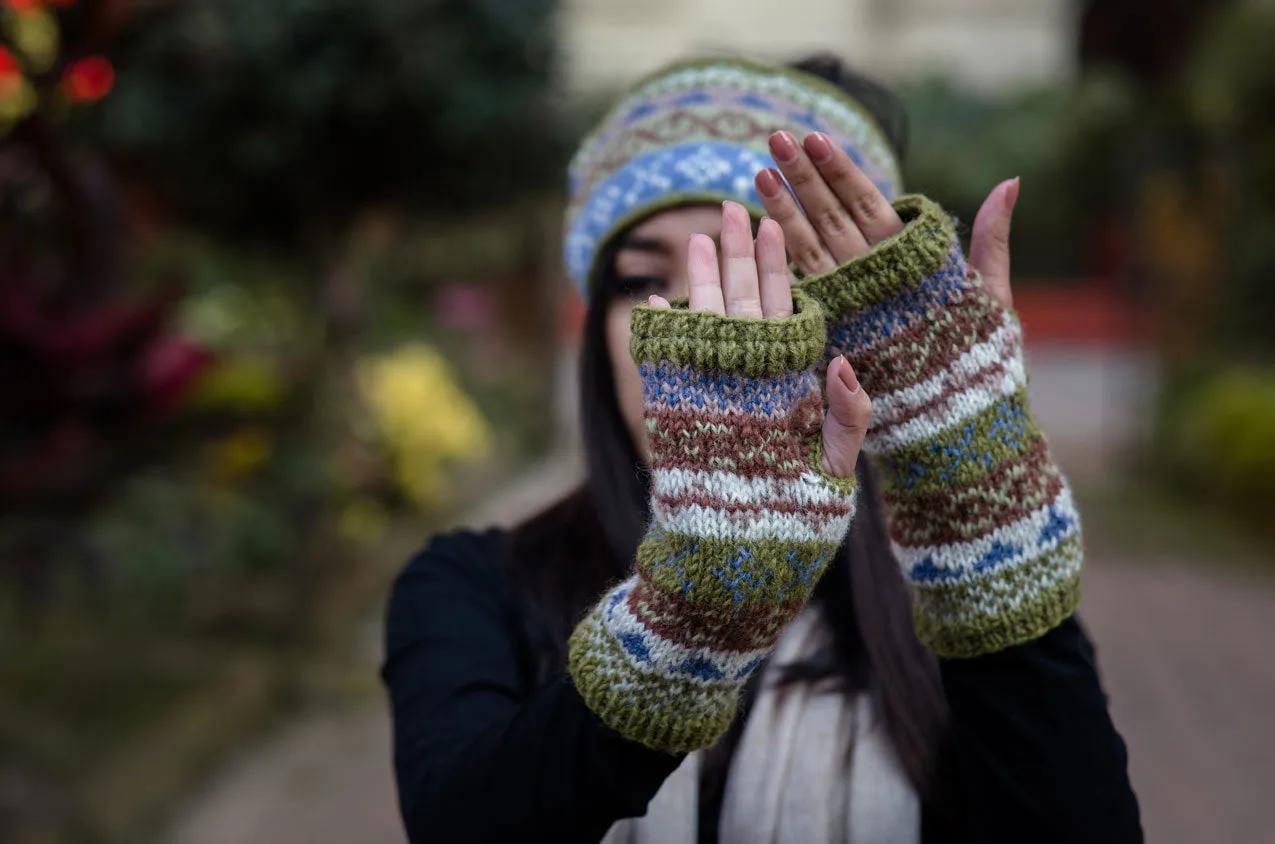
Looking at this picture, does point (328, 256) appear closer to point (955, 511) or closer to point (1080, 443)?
point (955, 511)

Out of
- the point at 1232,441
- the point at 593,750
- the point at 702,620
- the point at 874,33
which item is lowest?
the point at 1232,441

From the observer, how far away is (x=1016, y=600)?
1090mm

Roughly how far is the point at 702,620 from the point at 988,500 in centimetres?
31

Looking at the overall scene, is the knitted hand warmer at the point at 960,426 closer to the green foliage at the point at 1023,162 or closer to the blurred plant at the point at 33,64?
the blurred plant at the point at 33,64

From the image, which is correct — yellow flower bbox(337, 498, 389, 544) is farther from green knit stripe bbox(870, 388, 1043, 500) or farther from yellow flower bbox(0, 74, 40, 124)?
green knit stripe bbox(870, 388, 1043, 500)

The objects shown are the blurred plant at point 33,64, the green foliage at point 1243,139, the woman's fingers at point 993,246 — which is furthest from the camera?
the green foliage at point 1243,139

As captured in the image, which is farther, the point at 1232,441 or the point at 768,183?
the point at 1232,441

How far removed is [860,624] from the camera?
4.46 feet

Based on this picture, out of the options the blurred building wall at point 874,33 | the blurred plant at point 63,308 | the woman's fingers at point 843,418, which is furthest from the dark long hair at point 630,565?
the blurred building wall at point 874,33

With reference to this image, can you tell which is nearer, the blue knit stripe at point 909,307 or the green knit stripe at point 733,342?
the green knit stripe at point 733,342

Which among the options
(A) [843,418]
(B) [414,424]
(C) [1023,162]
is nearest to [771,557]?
(A) [843,418]

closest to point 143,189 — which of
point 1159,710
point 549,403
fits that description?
point 1159,710

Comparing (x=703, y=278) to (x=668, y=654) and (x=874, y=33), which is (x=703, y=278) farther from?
(x=874, y=33)

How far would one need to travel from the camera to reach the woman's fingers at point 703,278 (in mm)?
991
